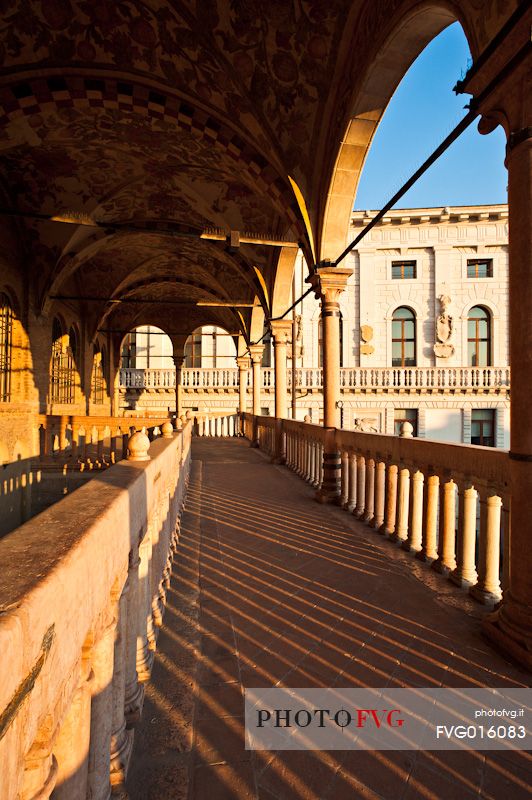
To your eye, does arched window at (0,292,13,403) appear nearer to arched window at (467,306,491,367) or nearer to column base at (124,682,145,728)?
column base at (124,682,145,728)

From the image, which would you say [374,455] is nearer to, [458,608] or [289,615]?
[458,608]

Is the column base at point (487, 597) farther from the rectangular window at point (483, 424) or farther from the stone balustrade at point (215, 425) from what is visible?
the rectangular window at point (483, 424)

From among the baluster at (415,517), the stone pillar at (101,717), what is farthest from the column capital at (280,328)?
the stone pillar at (101,717)

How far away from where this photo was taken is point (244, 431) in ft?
63.8

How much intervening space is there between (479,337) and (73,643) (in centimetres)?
2402

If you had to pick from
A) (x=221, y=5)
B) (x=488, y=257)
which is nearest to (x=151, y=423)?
(x=221, y=5)

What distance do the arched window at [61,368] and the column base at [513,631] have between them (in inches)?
460

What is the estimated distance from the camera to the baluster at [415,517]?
411 cm

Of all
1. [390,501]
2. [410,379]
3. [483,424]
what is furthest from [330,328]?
[483,424]

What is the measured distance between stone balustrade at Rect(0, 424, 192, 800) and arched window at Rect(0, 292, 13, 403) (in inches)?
344

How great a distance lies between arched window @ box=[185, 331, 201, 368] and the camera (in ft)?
81.0

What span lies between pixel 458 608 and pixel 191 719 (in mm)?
1945

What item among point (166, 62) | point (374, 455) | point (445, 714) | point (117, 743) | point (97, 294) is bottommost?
point (445, 714)

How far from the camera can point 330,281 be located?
6844 millimetres
